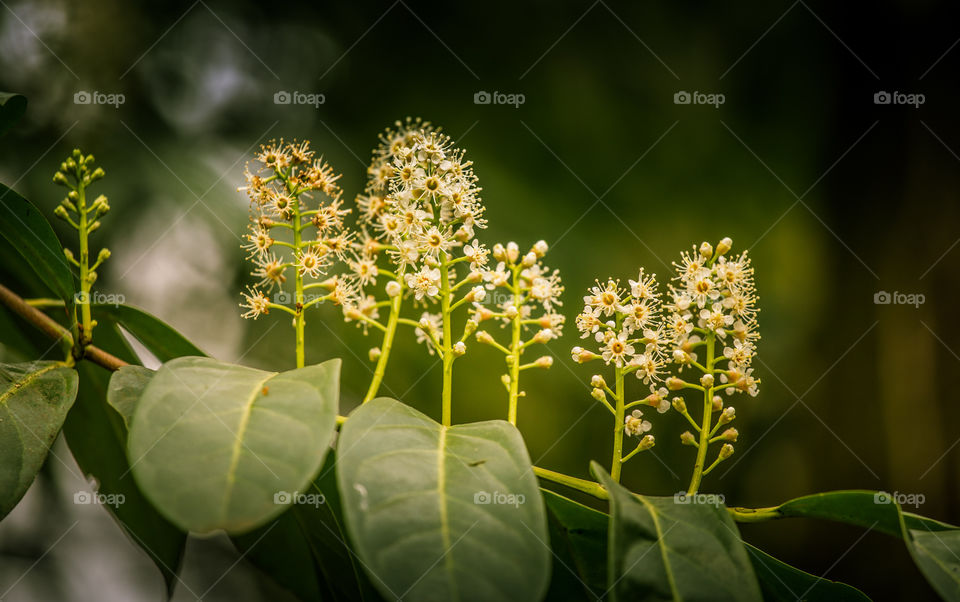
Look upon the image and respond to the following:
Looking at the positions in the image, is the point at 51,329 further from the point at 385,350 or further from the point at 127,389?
the point at 385,350

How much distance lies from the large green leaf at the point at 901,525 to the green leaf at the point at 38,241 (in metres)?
1.16

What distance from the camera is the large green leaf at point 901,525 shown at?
2.25 feet

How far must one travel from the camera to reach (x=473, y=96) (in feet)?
6.86

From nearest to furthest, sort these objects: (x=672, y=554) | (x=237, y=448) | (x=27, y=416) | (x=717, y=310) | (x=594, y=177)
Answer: (x=237, y=448), (x=672, y=554), (x=27, y=416), (x=717, y=310), (x=594, y=177)

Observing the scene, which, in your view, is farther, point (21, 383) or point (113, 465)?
point (113, 465)

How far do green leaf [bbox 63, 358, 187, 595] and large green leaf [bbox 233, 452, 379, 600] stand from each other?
6.4 inches

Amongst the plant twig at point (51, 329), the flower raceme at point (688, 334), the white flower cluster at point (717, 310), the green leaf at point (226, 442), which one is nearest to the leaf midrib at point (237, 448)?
the green leaf at point (226, 442)

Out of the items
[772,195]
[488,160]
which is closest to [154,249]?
[488,160]

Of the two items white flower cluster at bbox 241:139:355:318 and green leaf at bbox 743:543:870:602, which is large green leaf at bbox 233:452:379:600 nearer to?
white flower cluster at bbox 241:139:355:318

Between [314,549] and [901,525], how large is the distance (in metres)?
0.84

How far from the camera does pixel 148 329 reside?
41.8 inches

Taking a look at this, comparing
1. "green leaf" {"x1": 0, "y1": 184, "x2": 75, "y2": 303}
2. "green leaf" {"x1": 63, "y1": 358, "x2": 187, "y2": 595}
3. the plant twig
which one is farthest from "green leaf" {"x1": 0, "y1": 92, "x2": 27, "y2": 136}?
"green leaf" {"x1": 63, "y1": 358, "x2": 187, "y2": 595}

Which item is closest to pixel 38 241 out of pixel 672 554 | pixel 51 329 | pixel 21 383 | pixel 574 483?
pixel 51 329

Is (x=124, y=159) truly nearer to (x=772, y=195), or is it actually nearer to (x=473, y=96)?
(x=473, y=96)
